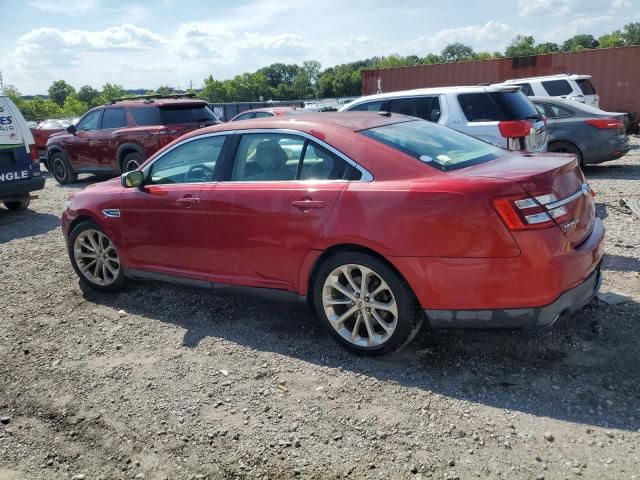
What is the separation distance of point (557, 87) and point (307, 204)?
12149 mm

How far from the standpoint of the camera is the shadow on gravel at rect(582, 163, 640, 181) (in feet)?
32.4

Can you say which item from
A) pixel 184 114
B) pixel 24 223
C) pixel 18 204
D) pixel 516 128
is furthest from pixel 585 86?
pixel 18 204

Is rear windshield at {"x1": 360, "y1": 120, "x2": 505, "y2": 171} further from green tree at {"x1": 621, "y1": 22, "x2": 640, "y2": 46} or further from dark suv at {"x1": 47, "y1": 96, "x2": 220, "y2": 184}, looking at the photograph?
green tree at {"x1": 621, "y1": 22, "x2": 640, "y2": 46}

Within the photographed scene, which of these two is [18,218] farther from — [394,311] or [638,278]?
[638,278]

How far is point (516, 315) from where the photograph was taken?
3.07m

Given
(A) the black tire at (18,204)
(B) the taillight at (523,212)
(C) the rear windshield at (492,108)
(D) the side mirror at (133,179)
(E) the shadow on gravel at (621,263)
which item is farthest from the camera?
(A) the black tire at (18,204)

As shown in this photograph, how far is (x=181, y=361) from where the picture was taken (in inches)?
150

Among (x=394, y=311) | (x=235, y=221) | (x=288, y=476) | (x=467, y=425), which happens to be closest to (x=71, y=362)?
(x=235, y=221)

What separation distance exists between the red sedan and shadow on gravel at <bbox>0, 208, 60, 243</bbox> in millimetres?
3994

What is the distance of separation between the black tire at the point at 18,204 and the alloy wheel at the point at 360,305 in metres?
7.74

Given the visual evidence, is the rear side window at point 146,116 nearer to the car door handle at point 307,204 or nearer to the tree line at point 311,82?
the car door handle at point 307,204

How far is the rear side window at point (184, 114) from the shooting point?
11.1 m

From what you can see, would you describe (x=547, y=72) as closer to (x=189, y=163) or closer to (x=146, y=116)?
(x=146, y=116)

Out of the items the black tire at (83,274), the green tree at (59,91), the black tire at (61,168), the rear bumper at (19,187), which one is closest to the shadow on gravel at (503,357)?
the black tire at (83,274)
